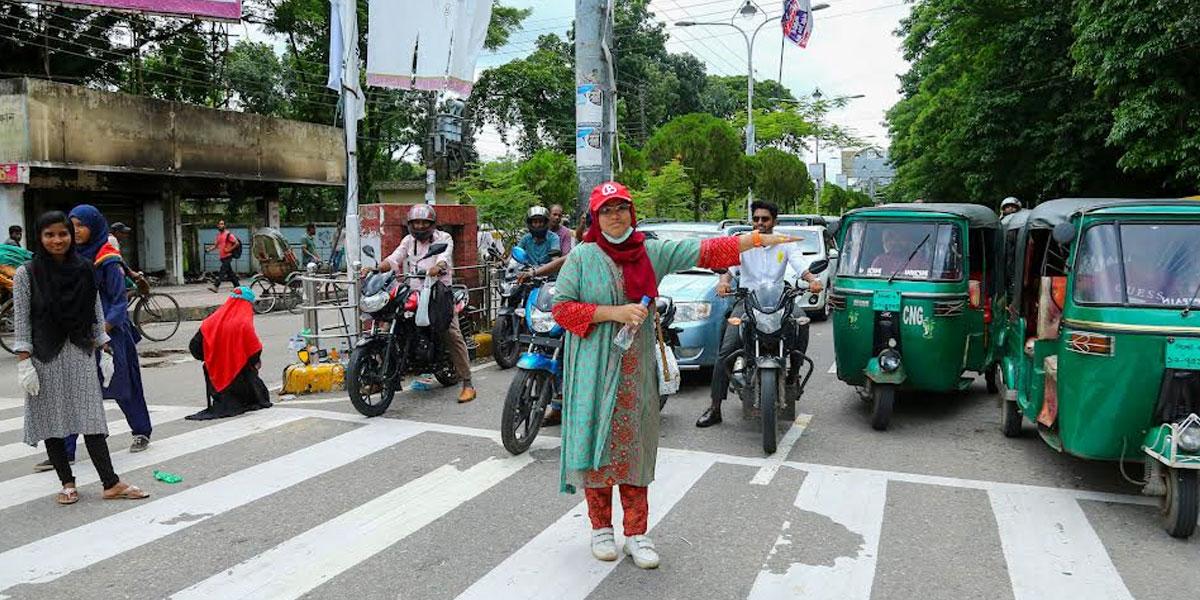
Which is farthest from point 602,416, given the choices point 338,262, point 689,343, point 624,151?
point 624,151

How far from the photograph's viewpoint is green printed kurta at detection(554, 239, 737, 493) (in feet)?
13.4

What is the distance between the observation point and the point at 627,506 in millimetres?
4293

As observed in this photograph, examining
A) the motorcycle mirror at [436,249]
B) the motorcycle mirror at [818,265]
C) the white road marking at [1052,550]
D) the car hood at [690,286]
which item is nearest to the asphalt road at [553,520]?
the white road marking at [1052,550]

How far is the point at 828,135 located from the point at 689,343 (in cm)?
4686

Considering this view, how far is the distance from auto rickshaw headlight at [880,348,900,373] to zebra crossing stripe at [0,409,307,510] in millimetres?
4835

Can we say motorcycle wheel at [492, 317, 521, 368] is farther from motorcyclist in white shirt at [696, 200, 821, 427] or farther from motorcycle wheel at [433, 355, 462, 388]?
motorcyclist in white shirt at [696, 200, 821, 427]

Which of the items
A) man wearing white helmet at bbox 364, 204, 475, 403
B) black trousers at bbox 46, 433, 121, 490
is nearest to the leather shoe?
man wearing white helmet at bbox 364, 204, 475, 403

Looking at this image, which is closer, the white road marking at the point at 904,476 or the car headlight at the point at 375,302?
the white road marking at the point at 904,476

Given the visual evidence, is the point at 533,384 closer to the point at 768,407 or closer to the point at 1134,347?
the point at 768,407

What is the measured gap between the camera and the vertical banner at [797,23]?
27484mm

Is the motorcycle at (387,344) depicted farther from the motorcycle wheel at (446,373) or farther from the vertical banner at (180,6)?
the vertical banner at (180,6)

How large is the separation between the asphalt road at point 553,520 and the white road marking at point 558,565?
0.02 metres

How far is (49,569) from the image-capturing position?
422 centimetres

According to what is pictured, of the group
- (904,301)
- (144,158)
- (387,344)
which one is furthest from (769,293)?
(144,158)
